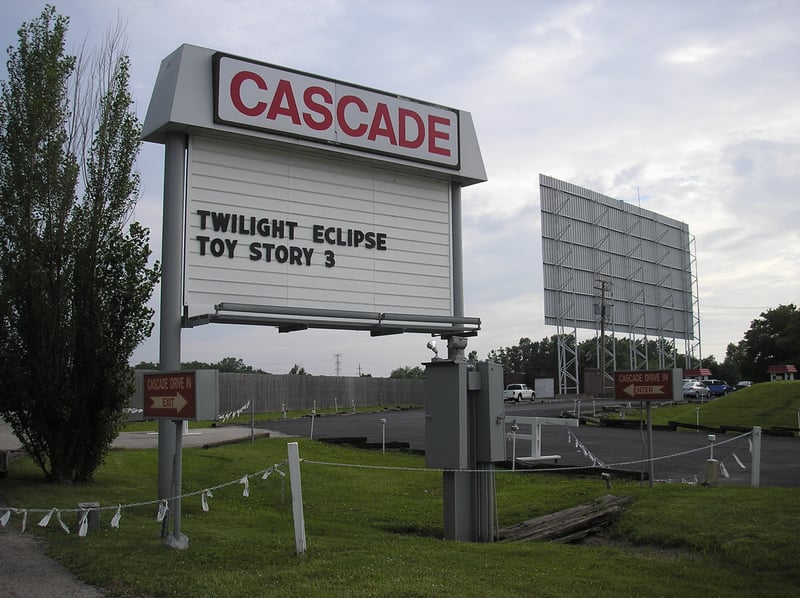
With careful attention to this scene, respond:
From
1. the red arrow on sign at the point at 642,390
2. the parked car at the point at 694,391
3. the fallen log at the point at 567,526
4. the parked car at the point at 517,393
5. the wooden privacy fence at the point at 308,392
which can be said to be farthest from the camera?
the parked car at the point at 517,393

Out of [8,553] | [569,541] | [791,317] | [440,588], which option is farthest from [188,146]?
[791,317]

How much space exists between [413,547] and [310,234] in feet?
13.4

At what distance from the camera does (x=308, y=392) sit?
5438 centimetres

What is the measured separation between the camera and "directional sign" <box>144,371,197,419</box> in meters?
8.09

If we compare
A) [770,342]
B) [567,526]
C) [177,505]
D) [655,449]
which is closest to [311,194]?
[177,505]

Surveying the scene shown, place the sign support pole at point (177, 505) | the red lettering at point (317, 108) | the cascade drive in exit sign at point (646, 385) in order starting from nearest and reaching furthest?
the sign support pole at point (177, 505) < the red lettering at point (317, 108) < the cascade drive in exit sign at point (646, 385)

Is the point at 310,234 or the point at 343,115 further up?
the point at 343,115

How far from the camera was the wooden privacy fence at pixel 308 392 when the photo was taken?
157ft

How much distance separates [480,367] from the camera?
9.50 metres

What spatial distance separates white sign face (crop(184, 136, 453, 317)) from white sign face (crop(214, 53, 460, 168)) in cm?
40

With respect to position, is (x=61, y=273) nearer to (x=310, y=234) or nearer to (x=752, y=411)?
(x=310, y=234)

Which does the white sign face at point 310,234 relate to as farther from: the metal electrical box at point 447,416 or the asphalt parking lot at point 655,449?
the asphalt parking lot at point 655,449

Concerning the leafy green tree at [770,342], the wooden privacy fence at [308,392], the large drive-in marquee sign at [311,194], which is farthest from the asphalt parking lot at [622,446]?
the leafy green tree at [770,342]

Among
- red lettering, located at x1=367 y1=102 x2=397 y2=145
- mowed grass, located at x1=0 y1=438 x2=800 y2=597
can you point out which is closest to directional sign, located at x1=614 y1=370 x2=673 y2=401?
mowed grass, located at x1=0 y1=438 x2=800 y2=597
